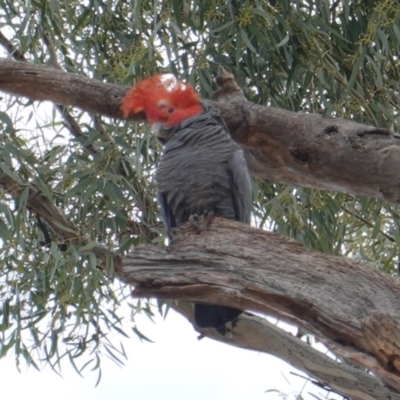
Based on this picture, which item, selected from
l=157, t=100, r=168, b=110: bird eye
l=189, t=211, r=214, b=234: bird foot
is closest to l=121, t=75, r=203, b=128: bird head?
l=157, t=100, r=168, b=110: bird eye

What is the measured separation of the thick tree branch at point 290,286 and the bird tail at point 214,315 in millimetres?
404

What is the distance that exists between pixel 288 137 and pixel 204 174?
273 mm

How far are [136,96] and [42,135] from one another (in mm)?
847

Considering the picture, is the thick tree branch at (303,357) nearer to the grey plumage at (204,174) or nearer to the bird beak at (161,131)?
the grey plumage at (204,174)

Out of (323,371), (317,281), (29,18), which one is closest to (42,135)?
(29,18)

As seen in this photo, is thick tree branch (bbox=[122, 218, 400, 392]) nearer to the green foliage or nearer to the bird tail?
the bird tail

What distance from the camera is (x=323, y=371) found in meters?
2.38

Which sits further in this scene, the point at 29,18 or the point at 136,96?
the point at 29,18

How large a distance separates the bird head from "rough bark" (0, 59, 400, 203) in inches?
2.1

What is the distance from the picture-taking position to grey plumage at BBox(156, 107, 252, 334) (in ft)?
8.46

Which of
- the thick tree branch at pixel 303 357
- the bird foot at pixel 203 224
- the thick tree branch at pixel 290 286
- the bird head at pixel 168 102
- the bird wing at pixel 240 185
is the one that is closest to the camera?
the thick tree branch at pixel 290 286

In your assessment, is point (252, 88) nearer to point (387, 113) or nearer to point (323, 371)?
point (387, 113)

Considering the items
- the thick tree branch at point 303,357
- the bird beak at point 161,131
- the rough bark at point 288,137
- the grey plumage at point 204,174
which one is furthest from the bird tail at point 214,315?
the bird beak at point 161,131

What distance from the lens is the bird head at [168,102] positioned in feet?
8.91
